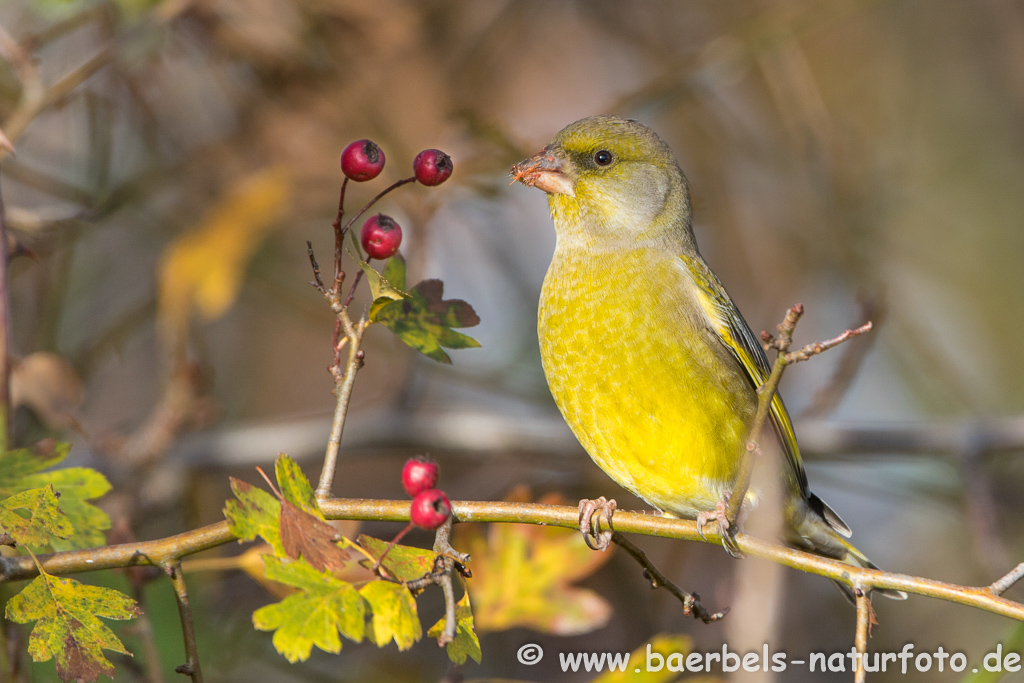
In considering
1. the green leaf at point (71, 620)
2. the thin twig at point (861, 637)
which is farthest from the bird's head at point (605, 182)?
the green leaf at point (71, 620)

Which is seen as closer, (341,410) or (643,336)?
(341,410)

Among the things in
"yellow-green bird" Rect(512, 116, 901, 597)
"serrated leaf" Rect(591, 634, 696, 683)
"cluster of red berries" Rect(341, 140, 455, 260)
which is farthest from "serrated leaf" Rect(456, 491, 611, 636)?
"cluster of red berries" Rect(341, 140, 455, 260)

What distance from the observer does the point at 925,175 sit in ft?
26.3

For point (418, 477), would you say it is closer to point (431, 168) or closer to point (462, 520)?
point (462, 520)

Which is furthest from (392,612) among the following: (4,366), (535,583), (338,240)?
→ (535,583)

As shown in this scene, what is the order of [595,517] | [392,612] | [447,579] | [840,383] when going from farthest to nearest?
[840,383] → [595,517] → [392,612] → [447,579]

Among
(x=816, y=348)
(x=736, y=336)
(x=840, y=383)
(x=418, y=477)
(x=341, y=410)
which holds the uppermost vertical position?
(x=840, y=383)

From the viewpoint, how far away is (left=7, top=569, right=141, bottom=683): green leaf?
182cm

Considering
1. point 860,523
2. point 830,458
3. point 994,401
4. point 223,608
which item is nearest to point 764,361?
point 830,458

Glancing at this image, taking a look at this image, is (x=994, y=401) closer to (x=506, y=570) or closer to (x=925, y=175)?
(x=925, y=175)

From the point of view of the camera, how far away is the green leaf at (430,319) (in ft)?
6.85

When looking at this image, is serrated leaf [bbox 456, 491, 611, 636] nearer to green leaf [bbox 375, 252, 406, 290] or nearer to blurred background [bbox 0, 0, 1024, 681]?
blurred background [bbox 0, 0, 1024, 681]

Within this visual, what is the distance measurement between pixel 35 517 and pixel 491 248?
4.69m

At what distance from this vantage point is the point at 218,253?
4570mm
